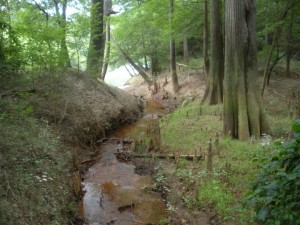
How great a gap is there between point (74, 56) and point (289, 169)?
7787 millimetres

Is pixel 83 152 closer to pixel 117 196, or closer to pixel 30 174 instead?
pixel 117 196

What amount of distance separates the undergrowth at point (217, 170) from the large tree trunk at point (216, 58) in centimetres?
232

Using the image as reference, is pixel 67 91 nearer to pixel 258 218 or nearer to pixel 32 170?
pixel 32 170

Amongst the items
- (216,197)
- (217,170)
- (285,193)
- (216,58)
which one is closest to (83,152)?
(217,170)

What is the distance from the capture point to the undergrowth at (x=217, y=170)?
4.53 meters

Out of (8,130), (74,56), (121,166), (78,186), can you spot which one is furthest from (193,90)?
(8,130)

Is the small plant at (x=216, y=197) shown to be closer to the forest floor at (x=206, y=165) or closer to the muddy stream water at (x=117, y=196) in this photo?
the forest floor at (x=206, y=165)

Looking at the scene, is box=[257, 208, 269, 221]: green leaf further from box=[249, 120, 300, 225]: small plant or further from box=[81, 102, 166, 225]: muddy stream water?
box=[81, 102, 166, 225]: muddy stream water

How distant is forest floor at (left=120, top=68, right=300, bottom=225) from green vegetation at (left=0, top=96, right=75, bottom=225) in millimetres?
1733

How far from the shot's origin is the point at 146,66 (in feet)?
80.9

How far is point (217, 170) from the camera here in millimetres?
5434

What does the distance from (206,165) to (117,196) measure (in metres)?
1.82

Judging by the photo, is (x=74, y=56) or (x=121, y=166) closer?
(x=121, y=166)

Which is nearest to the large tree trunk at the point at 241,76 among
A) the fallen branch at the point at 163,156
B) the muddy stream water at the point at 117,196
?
the fallen branch at the point at 163,156
